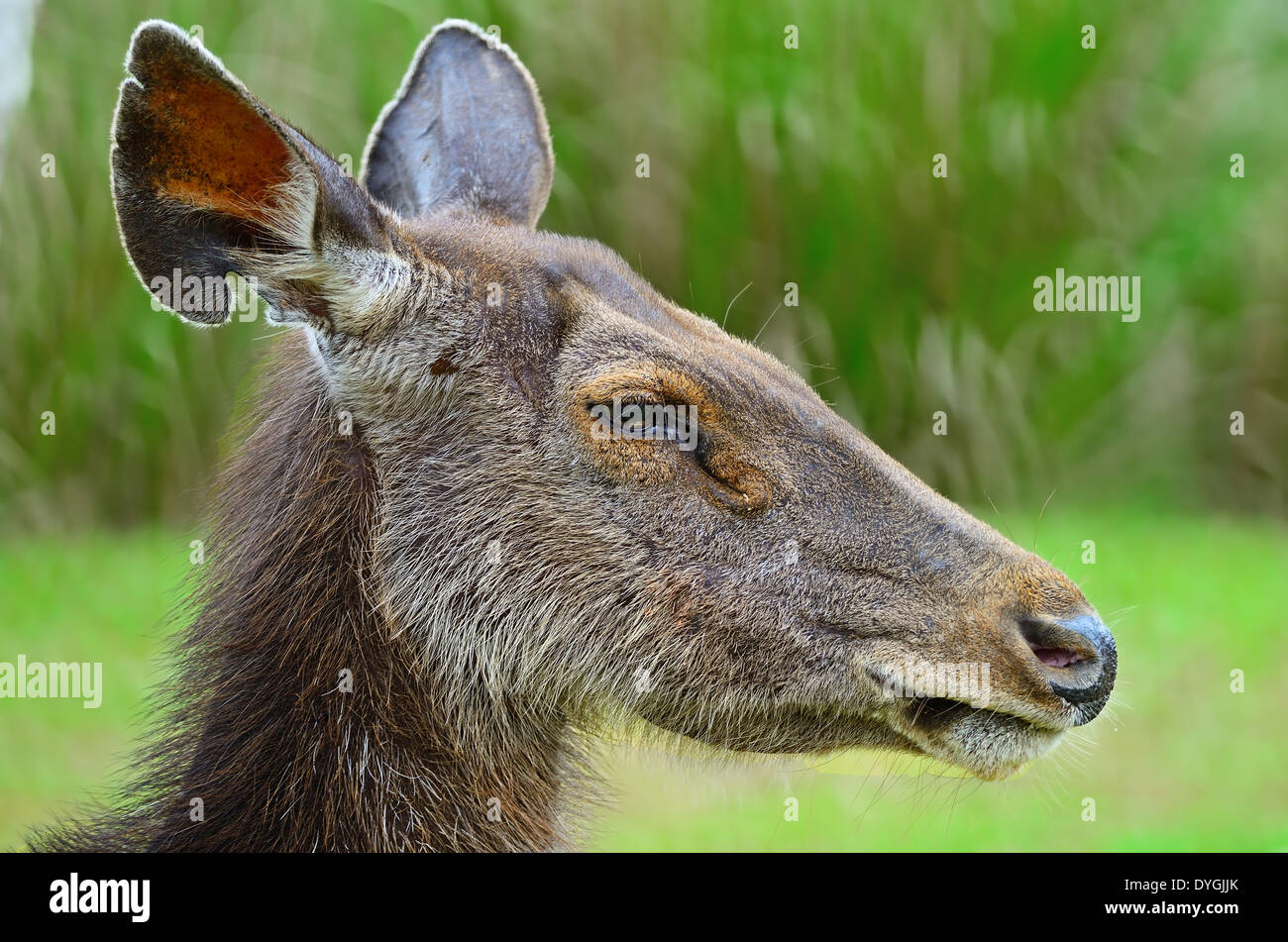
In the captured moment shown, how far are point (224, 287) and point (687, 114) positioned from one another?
719 centimetres

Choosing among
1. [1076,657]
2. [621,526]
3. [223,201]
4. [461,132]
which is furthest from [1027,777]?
[223,201]

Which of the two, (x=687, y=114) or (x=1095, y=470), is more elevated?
(x=687, y=114)

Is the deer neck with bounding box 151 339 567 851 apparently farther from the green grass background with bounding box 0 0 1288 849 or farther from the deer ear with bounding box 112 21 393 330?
the green grass background with bounding box 0 0 1288 849

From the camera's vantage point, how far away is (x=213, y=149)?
10.2 feet

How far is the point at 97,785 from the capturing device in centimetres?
647

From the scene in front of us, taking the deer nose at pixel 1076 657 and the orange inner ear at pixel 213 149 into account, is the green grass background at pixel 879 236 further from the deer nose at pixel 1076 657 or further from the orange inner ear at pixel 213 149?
the orange inner ear at pixel 213 149

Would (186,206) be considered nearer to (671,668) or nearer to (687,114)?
(671,668)

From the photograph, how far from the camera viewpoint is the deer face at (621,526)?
3.17 metres

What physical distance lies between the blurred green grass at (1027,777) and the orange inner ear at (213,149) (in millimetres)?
2624

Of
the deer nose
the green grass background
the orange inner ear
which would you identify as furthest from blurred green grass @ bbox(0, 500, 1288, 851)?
the orange inner ear

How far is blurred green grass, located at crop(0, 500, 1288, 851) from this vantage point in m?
6.40

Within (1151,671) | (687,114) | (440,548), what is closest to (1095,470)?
(1151,671)

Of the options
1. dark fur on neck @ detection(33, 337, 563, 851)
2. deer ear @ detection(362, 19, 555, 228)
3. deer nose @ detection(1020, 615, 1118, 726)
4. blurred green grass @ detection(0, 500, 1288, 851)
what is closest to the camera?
deer nose @ detection(1020, 615, 1118, 726)

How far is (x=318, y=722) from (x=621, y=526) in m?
0.89
